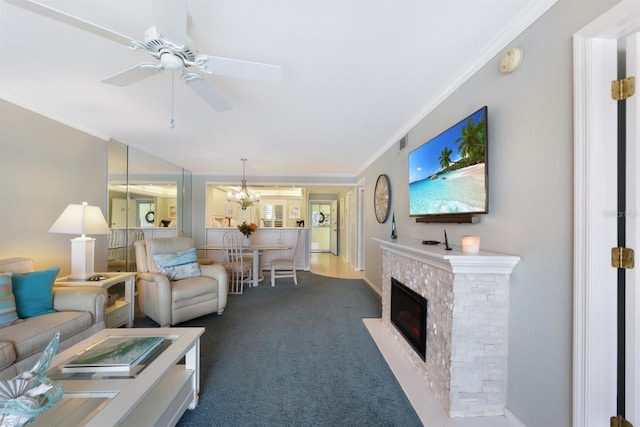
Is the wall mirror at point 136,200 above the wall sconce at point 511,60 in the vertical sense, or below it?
below

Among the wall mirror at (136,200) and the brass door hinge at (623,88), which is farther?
the wall mirror at (136,200)

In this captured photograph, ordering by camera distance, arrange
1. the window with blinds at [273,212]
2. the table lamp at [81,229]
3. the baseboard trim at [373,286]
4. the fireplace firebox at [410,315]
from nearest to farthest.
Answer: the fireplace firebox at [410,315]
the table lamp at [81,229]
the baseboard trim at [373,286]
the window with blinds at [273,212]

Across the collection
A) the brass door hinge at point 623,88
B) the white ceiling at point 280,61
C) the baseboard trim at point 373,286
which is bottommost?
the baseboard trim at point 373,286

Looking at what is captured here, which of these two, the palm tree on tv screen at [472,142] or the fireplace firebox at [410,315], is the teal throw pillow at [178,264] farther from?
the palm tree on tv screen at [472,142]

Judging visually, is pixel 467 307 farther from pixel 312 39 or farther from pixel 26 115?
pixel 26 115

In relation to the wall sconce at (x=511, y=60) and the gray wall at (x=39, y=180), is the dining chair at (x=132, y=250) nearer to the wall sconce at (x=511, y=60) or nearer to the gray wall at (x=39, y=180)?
the gray wall at (x=39, y=180)

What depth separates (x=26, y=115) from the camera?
2.53 meters

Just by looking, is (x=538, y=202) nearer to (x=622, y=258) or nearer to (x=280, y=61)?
(x=622, y=258)

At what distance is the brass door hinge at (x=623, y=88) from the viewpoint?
3.39ft

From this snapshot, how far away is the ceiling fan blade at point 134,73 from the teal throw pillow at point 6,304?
1.66 meters

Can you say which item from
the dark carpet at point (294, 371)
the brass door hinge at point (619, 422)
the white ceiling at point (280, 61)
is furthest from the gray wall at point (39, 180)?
the brass door hinge at point (619, 422)

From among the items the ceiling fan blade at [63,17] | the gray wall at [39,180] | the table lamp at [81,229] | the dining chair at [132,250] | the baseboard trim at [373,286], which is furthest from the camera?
the baseboard trim at [373,286]

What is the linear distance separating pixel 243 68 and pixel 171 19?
376 mm

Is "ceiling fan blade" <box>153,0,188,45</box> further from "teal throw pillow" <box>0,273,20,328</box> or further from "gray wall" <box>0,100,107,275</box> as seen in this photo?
"gray wall" <box>0,100,107,275</box>
